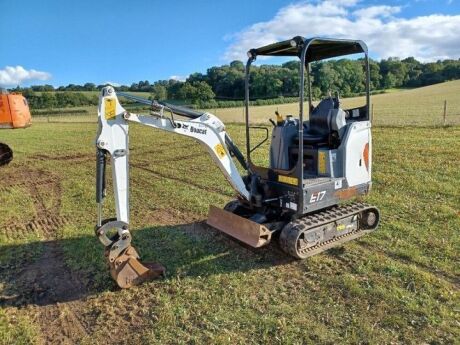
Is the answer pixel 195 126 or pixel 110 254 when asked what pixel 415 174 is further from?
pixel 110 254

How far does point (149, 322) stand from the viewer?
411 centimetres

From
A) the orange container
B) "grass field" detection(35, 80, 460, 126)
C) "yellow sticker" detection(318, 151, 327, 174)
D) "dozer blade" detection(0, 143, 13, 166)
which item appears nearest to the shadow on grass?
"yellow sticker" detection(318, 151, 327, 174)

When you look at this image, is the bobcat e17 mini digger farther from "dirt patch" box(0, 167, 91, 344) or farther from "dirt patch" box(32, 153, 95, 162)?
"dirt patch" box(32, 153, 95, 162)

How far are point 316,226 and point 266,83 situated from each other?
4.62m

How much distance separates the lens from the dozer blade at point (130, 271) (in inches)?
188

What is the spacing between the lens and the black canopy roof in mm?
5007

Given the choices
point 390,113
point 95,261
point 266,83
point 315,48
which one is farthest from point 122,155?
point 390,113

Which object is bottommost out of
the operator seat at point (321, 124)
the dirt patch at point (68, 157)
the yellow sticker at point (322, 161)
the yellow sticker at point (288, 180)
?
the dirt patch at point (68, 157)

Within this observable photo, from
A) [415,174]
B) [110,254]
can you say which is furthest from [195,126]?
[415,174]

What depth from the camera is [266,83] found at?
9.05m

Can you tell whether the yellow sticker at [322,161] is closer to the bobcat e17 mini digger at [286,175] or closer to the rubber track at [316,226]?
the bobcat e17 mini digger at [286,175]

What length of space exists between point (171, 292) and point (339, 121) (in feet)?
10.7

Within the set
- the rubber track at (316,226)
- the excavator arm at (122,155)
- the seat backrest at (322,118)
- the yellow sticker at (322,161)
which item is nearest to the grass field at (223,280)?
the rubber track at (316,226)

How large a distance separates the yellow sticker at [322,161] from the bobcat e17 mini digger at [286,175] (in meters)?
0.01
